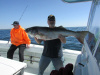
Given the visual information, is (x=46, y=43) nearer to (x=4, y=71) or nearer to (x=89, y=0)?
(x=4, y=71)

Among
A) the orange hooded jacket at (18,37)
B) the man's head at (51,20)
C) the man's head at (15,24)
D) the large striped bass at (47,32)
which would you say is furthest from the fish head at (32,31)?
the man's head at (15,24)

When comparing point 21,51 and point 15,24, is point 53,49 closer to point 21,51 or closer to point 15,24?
point 21,51

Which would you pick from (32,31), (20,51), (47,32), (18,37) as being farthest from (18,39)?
(47,32)

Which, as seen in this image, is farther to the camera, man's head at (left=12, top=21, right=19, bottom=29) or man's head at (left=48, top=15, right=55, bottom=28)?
man's head at (left=12, top=21, right=19, bottom=29)

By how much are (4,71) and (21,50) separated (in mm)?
2120

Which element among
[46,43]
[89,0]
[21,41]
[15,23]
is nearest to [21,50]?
[21,41]

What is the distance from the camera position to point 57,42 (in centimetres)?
231

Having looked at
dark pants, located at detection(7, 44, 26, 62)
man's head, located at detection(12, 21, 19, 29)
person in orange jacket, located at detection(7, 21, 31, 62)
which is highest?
man's head, located at detection(12, 21, 19, 29)

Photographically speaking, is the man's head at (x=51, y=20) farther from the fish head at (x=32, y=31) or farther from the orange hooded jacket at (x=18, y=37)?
the orange hooded jacket at (x=18, y=37)

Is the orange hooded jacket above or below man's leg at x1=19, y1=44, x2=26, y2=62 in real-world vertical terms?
above

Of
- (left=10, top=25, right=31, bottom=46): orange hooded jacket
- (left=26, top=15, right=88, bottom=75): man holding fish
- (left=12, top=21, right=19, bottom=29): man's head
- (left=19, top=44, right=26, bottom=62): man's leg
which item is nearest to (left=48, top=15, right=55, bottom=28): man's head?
(left=26, top=15, right=88, bottom=75): man holding fish

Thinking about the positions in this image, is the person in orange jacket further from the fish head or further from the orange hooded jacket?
the fish head

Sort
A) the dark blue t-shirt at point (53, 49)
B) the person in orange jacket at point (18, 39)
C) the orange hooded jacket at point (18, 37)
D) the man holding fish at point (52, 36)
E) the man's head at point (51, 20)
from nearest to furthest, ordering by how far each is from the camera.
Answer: the man holding fish at point (52, 36) → the man's head at point (51, 20) → the dark blue t-shirt at point (53, 49) → the person in orange jacket at point (18, 39) → the orange hooded jacket at point (18, 37)

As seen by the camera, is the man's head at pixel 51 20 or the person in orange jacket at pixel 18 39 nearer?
the man's head at pixel 51 20
